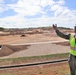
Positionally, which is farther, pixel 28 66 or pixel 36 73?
pixel 28 66

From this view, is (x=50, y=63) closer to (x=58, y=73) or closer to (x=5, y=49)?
(x=58, y=73)

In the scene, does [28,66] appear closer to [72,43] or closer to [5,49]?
[72,43]

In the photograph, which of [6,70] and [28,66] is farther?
[28,66]

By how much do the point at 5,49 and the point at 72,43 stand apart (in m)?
25.0

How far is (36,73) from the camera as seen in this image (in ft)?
44.9

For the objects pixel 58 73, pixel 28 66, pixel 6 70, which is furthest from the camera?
pixel 28 66

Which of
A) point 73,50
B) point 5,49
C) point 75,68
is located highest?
point 73,50

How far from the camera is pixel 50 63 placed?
710 inches

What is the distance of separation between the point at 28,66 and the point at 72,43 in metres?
9.73

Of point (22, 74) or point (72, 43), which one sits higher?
point (72, 43)

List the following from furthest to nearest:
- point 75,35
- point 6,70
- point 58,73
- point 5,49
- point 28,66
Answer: point 5,49 < point 28,66 < point 6,70 < point 58,73 < point 75,35

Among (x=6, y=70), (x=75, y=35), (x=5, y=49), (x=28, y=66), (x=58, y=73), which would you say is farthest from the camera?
(x=5, y=49)

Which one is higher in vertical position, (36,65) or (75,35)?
(75,35)

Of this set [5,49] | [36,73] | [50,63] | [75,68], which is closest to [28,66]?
[50,63]
